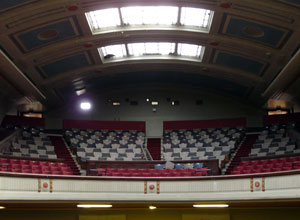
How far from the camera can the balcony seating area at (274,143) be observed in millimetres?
21625

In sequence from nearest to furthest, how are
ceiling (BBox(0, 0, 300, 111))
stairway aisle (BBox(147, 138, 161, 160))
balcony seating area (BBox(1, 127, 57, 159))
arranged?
1. ceiling (BBox(0, 0, 300, 111))
2. balcony seating area (BBox(1, 127, 57, 159))
3. stairway aisle (BBox(147, 138, 161, 160))

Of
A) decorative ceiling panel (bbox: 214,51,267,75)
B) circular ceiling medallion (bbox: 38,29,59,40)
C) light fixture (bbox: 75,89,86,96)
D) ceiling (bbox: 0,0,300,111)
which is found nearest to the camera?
ceiling (bbox: 0,0,300,111)

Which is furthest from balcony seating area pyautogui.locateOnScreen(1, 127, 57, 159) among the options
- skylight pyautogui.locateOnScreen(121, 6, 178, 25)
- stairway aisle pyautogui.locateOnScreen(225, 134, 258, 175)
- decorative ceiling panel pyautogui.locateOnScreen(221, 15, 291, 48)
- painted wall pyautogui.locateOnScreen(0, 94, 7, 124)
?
decorative ceiling panel pyautogui.locateOnScreen(221, 15, 291, 48)

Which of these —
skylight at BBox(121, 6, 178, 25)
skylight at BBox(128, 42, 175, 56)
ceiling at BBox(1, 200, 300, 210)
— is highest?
skylight at BBox(128, 42, 175, 56)

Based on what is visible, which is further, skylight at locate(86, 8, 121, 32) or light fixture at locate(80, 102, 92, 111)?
light fixture at locate(80, 102, 92, 111)

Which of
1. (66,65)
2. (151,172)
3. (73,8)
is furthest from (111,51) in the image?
(151,172)

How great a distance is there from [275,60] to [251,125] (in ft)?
26.0

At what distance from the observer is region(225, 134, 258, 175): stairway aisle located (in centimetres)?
2101

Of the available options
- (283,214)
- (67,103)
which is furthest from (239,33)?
(67,103)

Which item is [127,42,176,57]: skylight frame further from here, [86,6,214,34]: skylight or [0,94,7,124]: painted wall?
[0,94,7,124]: painted wall

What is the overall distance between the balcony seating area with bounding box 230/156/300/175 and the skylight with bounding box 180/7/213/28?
6.43m

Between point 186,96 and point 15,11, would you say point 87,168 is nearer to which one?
point 15,11

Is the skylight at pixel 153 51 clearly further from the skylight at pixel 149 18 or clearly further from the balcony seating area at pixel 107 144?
the balcony seating area at pixel 107 144

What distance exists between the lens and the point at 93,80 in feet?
85.2
